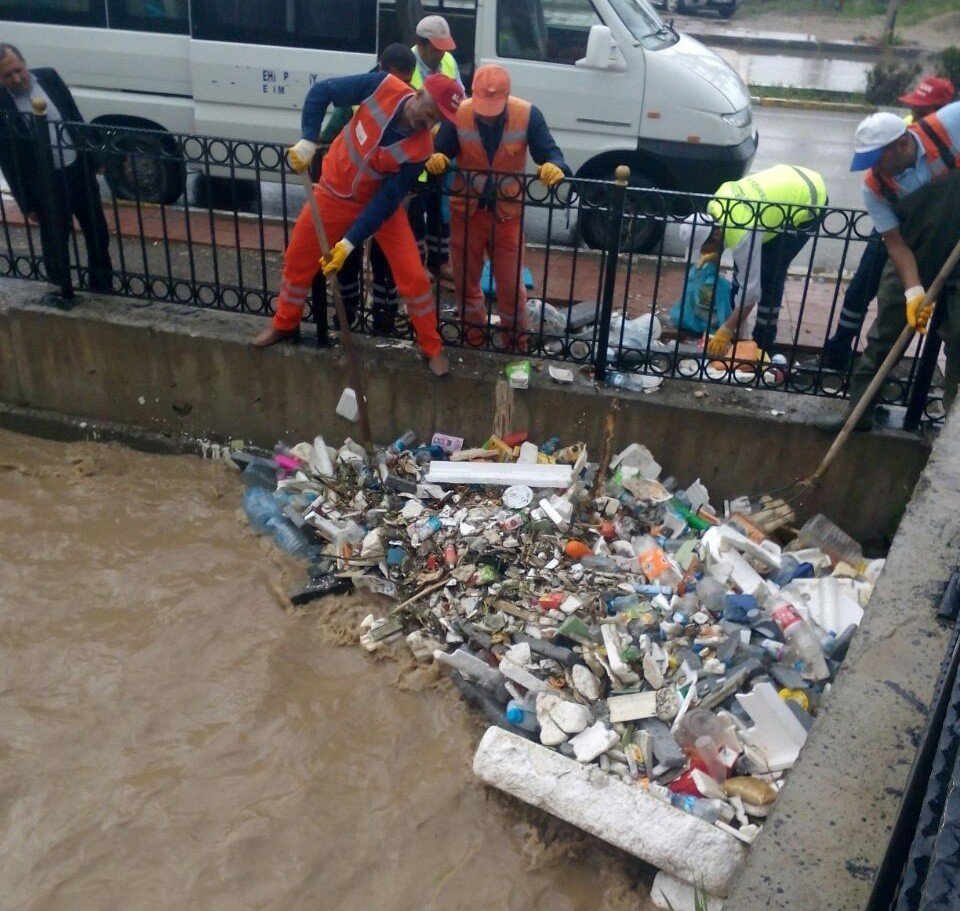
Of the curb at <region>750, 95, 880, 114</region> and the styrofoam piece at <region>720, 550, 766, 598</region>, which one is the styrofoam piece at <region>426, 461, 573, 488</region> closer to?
the styrofoam piece at <region>720, 550, 766, 598</region>

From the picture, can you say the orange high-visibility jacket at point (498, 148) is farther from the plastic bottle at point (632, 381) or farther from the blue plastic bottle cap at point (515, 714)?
the blue plastic bottle cap at point (515, 714)

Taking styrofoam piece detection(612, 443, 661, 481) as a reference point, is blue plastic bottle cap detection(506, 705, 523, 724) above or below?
below

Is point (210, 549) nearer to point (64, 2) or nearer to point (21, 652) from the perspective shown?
point (21, 652)

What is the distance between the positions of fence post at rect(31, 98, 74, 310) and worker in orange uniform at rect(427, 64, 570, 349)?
6.39ft

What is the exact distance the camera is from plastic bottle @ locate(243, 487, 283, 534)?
492cm

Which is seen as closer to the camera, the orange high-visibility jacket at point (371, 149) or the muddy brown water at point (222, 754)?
the muddy brown water at point (222, 754)

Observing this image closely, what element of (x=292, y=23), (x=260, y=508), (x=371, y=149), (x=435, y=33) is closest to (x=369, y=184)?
(x=371, y=149)

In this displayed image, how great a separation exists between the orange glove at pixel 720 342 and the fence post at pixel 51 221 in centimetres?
341

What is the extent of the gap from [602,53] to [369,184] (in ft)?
11.5

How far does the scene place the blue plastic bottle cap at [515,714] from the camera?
12.3 ft

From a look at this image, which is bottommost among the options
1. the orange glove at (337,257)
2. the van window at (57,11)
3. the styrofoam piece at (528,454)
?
the styrofoam piece at (528,454)

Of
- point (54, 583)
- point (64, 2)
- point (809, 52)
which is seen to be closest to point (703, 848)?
point (54, 583)

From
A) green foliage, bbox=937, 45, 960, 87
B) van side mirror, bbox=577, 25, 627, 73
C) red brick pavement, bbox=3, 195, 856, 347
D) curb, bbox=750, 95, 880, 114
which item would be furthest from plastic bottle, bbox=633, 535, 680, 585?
green foliage, bbox=937, 45, 960, 87

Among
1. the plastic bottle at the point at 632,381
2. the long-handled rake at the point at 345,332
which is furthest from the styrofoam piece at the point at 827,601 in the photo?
the long-handled rake at the point at 345,332
